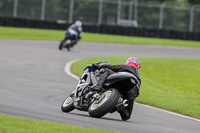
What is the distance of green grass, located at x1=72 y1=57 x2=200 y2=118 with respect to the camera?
11328mm

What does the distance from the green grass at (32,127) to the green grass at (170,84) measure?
413 cm

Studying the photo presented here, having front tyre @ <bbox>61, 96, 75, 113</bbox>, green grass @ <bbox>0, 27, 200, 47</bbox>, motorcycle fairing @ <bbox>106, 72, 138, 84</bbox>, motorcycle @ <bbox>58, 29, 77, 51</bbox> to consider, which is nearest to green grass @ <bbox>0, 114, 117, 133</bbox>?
motorcycle fairing @ <bbox>106, 72, 138, 84</bbox>

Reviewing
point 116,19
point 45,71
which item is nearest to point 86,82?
point 45,71

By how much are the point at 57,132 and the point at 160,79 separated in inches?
466

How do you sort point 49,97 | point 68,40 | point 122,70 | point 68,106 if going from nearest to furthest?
point 122,70
point 68,106
point 49,97
point 68,40

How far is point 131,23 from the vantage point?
40.2 meters

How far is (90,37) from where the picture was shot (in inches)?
1358

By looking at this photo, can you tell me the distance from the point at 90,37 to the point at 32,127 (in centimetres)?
2812

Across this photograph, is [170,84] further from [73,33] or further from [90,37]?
[90,37]

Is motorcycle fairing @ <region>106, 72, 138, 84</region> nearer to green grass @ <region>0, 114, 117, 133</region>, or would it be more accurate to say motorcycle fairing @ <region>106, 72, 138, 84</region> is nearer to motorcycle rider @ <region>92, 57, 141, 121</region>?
motorcycle rider @ <region>92, 57, 141, 121</region>

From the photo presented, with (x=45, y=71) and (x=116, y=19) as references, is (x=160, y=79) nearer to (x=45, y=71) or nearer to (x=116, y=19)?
(x=45, y=71)

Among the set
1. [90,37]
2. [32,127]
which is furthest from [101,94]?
[90,37]

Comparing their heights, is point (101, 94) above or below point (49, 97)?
above

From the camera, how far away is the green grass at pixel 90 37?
107ft
